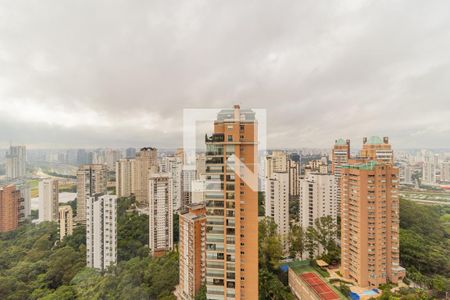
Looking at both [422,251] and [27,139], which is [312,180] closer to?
[422,251]

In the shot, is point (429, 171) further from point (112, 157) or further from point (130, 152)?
point (112, 157)

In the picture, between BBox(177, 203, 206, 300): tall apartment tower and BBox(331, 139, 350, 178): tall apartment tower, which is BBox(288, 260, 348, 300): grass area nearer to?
BBox(177, 203, 206, 300): tall apartment tower

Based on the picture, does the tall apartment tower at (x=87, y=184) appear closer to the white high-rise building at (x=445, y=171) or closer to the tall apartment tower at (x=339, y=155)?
the tall apartment tower at (x=339, y=155)

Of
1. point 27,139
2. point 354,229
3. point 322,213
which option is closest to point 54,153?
point 27,139

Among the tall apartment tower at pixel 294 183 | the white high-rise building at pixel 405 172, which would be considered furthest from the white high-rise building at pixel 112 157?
the white high-rise building at pixel 405 172

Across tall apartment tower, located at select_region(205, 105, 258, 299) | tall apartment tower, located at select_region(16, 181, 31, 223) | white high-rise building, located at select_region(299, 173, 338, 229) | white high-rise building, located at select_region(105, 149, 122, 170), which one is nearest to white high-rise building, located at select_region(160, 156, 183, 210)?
white high-rise building, located at select_region(105, 149, 122, 170)

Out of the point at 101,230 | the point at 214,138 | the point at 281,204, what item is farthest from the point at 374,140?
the point at 101,230
